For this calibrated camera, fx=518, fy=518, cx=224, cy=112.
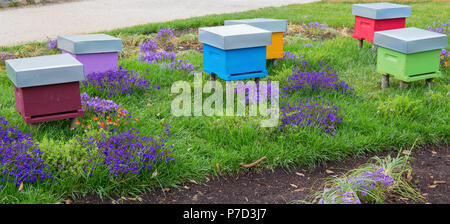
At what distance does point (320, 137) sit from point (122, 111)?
1.82 meters

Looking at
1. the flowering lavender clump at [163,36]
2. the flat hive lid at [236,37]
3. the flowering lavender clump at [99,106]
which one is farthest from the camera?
the flowering lavender clump at [163,36]

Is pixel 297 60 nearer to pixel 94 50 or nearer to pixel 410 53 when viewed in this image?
pixel 410 53

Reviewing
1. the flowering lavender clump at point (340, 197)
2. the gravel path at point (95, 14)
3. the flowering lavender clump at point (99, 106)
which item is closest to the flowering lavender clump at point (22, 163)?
the flowering lavender clump at point (99, 106)

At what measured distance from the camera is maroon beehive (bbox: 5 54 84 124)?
13.8 ft

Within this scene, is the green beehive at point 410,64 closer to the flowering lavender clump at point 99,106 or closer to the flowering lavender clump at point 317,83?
the flowering lavender clump at point 317,83

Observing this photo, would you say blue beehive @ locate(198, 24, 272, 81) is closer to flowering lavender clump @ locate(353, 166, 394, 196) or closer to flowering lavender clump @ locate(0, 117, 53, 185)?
flowering lavender clump @ locate(353, 166, 394, 196)

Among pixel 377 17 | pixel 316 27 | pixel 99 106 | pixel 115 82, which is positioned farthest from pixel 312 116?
pixel 316 27

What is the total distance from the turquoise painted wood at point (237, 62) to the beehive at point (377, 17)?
2.25m

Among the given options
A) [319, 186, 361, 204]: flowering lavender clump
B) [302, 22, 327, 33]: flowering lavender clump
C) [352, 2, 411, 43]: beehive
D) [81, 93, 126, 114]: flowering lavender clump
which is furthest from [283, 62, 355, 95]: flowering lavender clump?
[302, 22, 327, 33]: flowering lavender clump

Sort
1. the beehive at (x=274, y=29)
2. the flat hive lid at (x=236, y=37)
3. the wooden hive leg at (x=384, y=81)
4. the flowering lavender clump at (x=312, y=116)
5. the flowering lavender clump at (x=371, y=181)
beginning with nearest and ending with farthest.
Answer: the flowering lavender clump at (x=371, y=181), the flowering lavender clump at (x=312, y=116), the flat hive lid at (x=236, y=37), the wooden hive leg at (x=384, y=81), the beehive at (x=274, y=29)

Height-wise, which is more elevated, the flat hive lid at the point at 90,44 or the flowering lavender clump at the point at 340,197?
the flat hive lid at the point at 90,44

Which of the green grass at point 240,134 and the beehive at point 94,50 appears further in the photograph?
the beehive at point 94,50

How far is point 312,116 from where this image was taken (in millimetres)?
4738

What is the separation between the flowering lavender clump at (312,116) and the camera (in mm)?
4637
